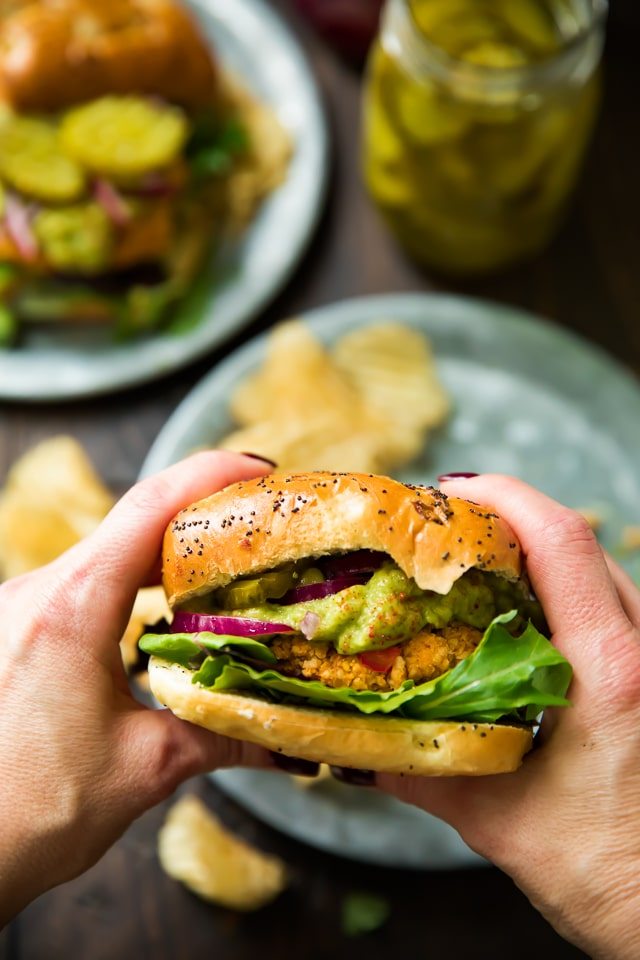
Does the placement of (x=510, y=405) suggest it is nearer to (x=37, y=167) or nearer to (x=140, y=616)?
(x=140, y=616)

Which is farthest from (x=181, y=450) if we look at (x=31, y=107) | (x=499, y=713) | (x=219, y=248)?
(x=499, y=713)

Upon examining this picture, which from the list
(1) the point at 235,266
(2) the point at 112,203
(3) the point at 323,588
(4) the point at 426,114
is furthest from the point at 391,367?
(3) the point at 323,588

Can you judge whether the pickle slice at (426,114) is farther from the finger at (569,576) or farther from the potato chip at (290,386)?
the finger at (569,576)

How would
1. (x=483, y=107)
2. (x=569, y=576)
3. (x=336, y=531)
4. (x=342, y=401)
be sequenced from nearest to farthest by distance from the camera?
(x=336, y=531), (x=569, y=576), (x=483, y=107), (x=342, y=401)

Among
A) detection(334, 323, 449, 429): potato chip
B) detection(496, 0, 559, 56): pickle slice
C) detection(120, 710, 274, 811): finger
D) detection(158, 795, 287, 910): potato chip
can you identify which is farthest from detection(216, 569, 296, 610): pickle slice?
detection(496, 0, 559, 56): pickle slice

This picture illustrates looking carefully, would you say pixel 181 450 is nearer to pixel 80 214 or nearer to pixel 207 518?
pixel 80 214

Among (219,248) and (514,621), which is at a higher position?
(514,621)
